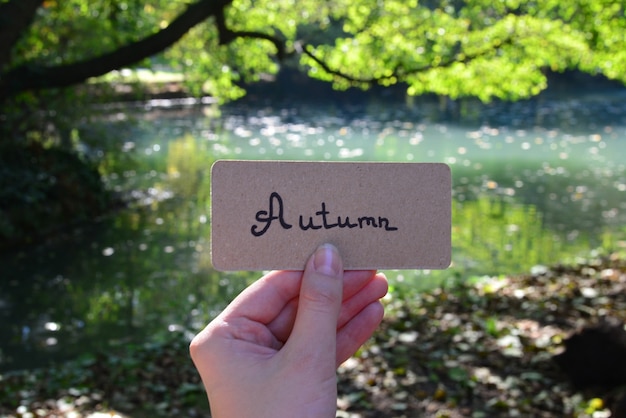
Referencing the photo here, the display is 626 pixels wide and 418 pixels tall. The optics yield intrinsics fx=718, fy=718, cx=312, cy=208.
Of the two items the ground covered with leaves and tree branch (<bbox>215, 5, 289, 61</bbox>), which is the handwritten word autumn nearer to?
the ground covered with leaves

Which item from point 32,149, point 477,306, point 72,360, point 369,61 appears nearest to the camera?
point 72,360

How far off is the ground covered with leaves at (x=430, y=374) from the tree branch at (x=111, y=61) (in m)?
2.89

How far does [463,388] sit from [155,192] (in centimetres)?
954

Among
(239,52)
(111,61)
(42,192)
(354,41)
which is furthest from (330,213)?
(239,52)

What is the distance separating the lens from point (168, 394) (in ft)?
15.1

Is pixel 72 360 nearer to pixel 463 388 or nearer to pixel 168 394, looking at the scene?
pixel 168 394

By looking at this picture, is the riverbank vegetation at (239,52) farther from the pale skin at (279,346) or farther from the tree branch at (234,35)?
the pale skin at (279,346)

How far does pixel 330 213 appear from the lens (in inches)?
50.2

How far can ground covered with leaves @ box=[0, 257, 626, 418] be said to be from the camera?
13.8 feet

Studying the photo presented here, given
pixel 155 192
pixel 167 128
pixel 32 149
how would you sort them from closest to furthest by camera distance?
pixel 32 149
pixel 155 192
pixel 167 128

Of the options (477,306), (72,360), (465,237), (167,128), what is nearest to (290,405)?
(72,360)

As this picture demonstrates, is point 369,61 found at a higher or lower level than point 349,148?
higher

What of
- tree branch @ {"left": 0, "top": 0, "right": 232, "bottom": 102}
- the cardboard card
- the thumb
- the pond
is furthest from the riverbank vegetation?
the thumb

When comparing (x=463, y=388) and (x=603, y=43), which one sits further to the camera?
(x=603, y=43)
